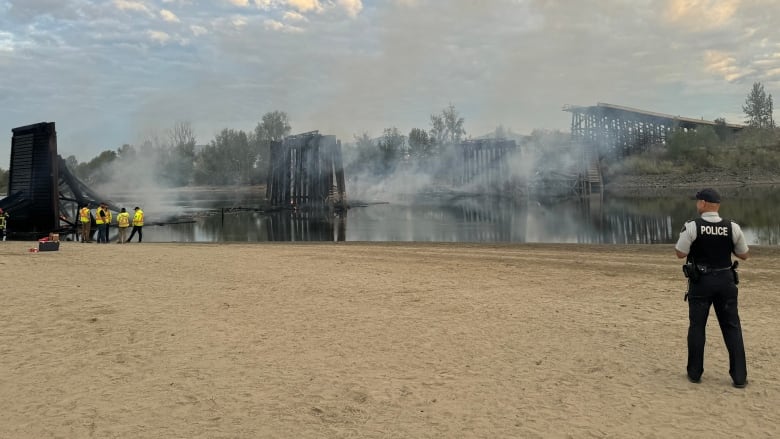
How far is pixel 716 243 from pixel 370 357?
13.4 feet

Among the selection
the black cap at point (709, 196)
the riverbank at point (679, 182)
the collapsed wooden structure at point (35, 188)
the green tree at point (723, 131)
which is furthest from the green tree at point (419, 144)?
the black cap at point (709, 196)

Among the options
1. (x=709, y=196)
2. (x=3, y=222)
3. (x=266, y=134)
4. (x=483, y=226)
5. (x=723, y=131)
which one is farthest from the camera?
(x=266, y=134)

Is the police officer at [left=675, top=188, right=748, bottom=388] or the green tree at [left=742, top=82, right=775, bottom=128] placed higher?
the green tree at [left=742, top=82, right=775, bottom=128]

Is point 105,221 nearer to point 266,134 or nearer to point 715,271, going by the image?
point 715,271

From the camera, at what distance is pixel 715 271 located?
564 cm

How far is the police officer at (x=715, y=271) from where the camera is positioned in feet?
18.4

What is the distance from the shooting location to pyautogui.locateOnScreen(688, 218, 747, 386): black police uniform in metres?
5.62

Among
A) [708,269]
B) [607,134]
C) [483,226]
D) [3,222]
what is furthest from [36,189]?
[607,134]

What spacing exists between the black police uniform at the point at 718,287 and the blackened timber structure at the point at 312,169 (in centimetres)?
3995

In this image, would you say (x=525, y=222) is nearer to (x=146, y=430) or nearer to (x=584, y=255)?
(x=584, y=255)

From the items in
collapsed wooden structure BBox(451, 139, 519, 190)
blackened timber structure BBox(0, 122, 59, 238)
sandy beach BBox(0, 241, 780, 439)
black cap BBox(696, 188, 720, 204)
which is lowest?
sandy beach BBox(0, 241, 780, 439)

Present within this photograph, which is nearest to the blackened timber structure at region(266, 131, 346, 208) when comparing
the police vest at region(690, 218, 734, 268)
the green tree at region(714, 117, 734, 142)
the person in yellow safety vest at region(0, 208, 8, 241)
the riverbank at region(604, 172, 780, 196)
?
the person in yellow safety vest at region(0, 208, 8, 241)

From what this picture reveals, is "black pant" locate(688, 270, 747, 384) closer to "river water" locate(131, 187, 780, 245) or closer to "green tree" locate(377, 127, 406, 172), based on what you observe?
"river water" locate(131, 187, 780, 245)

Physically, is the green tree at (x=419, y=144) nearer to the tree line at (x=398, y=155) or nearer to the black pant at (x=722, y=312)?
the tree line at (x=398, y=155)
